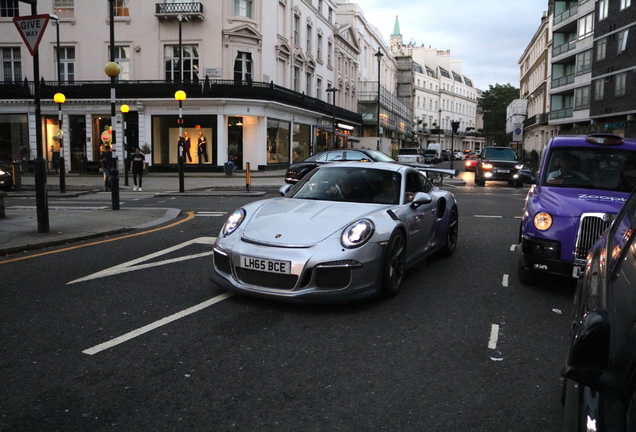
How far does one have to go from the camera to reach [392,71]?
315 ft

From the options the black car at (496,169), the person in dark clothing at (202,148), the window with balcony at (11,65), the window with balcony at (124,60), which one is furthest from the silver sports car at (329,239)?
the window with balcony at (11,65)

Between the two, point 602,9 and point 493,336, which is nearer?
point 493,336

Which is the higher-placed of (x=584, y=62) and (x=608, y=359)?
(x=584, y=62)

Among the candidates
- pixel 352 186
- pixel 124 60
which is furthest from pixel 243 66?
pixel 352 186

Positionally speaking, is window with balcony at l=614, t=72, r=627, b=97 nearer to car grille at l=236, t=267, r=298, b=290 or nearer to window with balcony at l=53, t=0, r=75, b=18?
window with balcony at l=53, t=0, r=75, b=18

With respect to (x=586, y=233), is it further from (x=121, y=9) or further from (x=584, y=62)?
(x=584, y=62)

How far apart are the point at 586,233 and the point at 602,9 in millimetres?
43988

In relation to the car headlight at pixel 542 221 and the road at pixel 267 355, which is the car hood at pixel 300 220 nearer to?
the road at pixel 267 355

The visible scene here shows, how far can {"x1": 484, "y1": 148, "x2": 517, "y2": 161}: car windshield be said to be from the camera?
2853 centimetres

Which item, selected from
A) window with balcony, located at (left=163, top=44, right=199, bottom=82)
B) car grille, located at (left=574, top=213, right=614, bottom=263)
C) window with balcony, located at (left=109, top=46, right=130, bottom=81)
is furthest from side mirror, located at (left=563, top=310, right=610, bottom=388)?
window with balcony, located at (left=109, top=46, right=130, bottom=81)

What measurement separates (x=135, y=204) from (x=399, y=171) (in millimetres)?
11464

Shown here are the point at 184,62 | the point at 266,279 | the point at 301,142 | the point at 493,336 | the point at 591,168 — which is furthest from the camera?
the point at 301,142

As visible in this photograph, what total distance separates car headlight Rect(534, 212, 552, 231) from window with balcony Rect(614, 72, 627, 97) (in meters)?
38.4

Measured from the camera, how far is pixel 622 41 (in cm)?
3881
